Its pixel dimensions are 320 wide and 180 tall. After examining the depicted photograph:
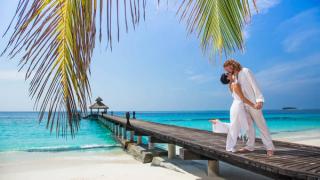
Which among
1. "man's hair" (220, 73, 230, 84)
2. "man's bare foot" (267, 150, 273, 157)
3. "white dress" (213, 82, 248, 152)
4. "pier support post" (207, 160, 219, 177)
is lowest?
"pier support post" (207, 160, 219, 177)

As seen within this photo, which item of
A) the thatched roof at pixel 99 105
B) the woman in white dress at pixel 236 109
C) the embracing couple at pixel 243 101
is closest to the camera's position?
the embracing couple at pixel 243 101

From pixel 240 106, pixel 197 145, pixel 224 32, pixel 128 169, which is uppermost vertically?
pixel 224 32

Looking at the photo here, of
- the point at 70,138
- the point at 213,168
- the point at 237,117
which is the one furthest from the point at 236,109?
the point at 70,138

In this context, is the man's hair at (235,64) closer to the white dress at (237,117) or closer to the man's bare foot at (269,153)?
the white dress at (237,117)

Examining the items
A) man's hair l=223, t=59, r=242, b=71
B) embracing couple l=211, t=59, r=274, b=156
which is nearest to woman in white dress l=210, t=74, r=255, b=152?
embracing couple l=211, t=59, r=274, b=156

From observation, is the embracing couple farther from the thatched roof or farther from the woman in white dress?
the thatched roof

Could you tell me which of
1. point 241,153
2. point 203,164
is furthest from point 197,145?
point 203,164

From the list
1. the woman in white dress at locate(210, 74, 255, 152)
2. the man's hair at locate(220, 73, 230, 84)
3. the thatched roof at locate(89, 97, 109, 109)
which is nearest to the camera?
the woman in white dress at locate(210, 74, 255, 152)

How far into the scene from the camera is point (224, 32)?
2902 millimetres

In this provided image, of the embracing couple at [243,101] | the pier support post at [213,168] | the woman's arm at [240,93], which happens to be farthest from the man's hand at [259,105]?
the pier support post at [213,168]

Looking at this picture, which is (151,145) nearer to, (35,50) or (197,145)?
(197,145)

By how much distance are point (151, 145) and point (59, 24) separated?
12501 mm

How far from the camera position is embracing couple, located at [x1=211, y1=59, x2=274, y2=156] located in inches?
176

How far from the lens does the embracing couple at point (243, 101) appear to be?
14.6ft
